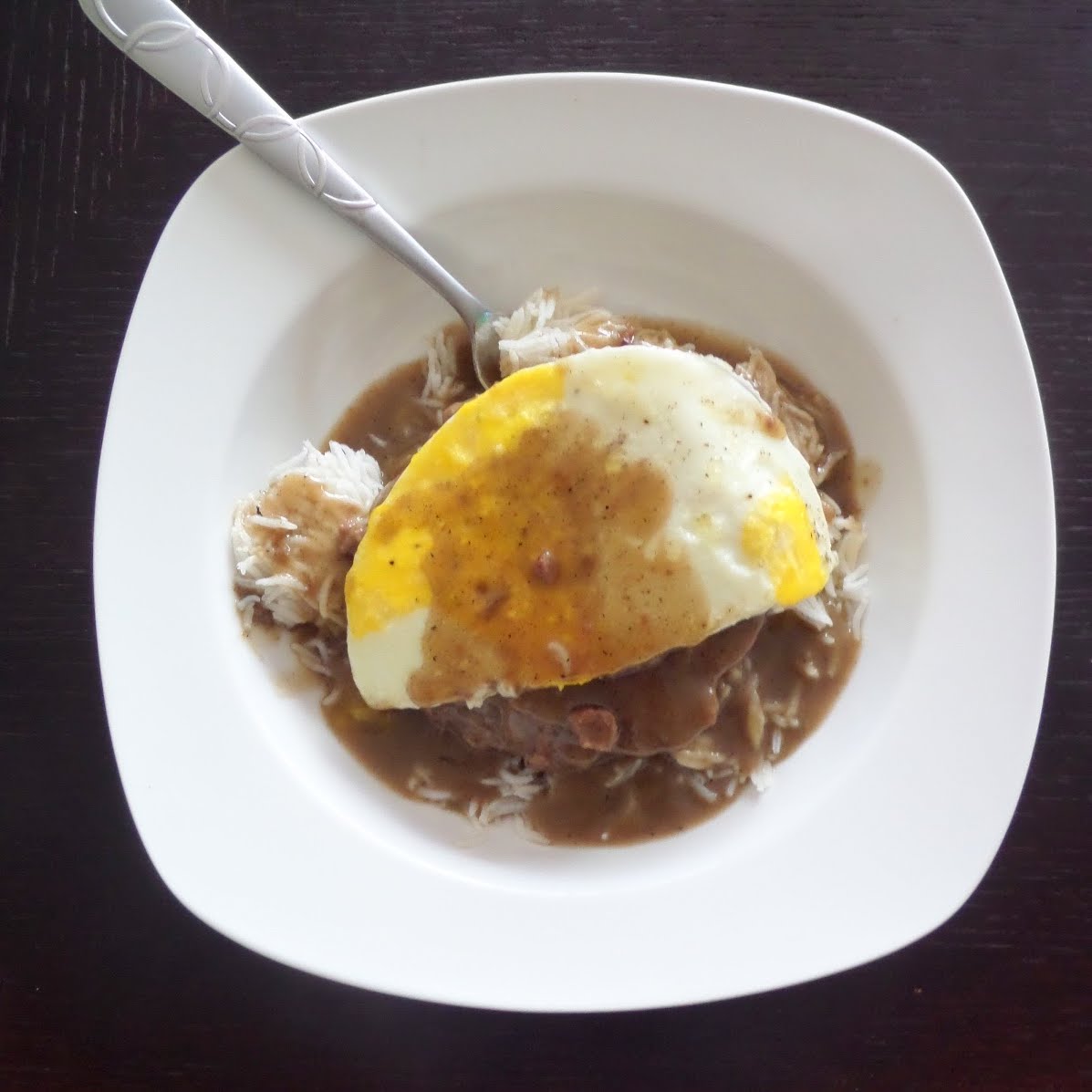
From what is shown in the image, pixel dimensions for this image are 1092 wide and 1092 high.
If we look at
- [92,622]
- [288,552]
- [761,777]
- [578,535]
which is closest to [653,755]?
[761,777]

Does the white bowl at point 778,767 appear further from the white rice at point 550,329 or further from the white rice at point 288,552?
the white rice at point 550,329

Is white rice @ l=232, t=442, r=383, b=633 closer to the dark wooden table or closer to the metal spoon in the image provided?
the dark wooden table

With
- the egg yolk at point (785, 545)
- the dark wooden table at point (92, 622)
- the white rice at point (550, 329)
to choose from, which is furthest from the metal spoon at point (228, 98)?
the egg yolk at point (785, 545)

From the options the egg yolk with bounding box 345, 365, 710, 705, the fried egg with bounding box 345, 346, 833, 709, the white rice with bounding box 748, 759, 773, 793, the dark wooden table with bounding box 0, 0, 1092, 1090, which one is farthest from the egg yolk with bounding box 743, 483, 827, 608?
the dark wooden table with bounding box 0, 0, 1092, 1090

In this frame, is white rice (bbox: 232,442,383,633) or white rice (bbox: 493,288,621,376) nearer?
white rice (bbox: 232,442,383,633)

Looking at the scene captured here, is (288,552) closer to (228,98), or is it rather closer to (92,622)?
(92,622)

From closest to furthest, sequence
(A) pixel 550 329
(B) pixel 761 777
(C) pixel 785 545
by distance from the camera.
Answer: (C) pixel 785 545
(B) pixel 761 777
(A) pixel 550 329

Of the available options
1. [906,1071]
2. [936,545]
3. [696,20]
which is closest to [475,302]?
[696,20]
